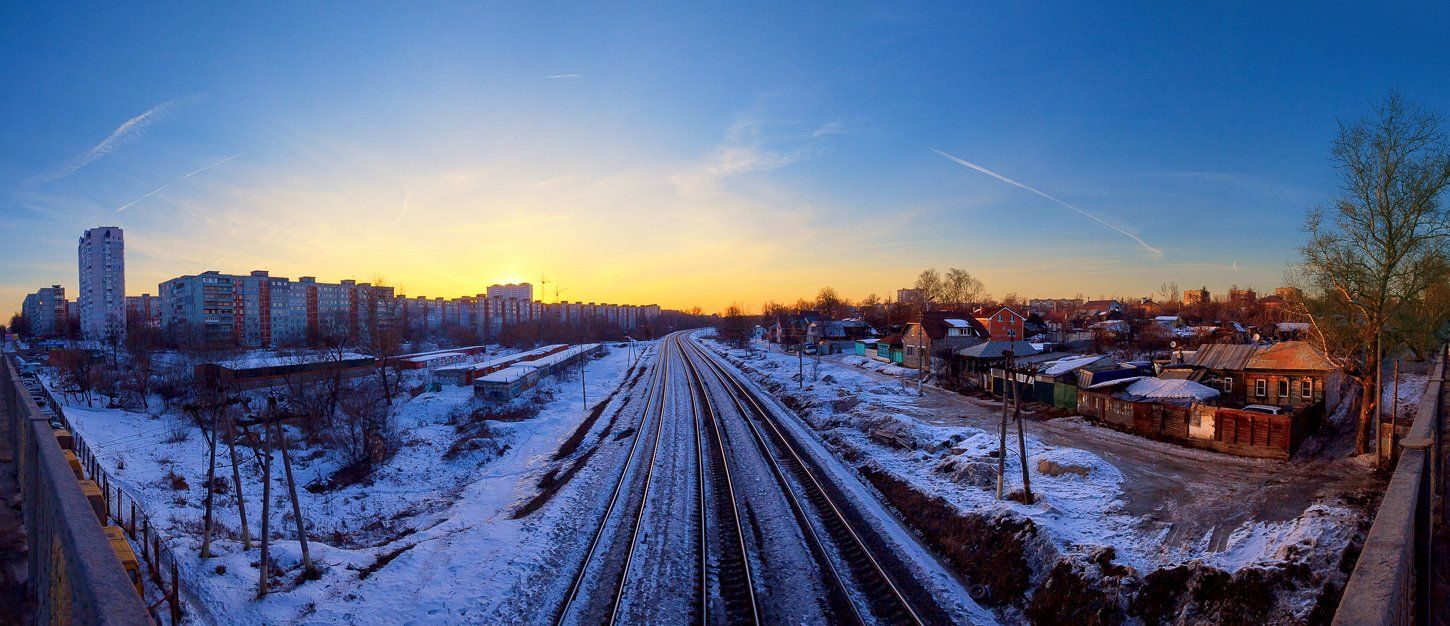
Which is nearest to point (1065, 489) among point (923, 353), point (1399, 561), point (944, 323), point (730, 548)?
point (730, 548)

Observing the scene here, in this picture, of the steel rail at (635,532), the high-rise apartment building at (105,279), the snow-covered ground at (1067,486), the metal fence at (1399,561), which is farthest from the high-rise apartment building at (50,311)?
the metal fence at (1399,561)

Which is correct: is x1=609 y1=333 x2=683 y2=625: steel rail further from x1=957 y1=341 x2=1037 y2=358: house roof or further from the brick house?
the brick house

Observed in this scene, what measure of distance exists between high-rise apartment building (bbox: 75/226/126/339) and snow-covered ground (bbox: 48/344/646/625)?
256 ft

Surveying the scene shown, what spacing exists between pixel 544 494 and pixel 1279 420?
2353cm

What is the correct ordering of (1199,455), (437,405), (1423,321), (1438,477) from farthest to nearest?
1. (437,405)
2. (1199,455)
3. (1423,321)
4. (1438,477)

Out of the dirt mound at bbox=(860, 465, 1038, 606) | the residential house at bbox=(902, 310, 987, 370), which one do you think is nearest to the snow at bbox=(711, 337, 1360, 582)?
the dirt mound at bbox=(860, 465, 1038, 606)

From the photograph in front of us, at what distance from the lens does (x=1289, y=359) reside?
22406mm

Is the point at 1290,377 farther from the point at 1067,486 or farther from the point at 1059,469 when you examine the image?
the point at 1067,486

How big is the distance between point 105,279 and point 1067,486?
12637 centimetres

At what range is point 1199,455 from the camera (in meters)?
17.7

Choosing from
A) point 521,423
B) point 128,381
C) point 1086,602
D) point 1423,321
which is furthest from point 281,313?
point 1423,321

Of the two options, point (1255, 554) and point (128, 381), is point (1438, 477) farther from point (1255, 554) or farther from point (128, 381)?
point (128, 381)

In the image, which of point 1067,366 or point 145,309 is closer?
point 1067,366

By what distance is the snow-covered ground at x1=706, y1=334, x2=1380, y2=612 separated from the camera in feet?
31.0
